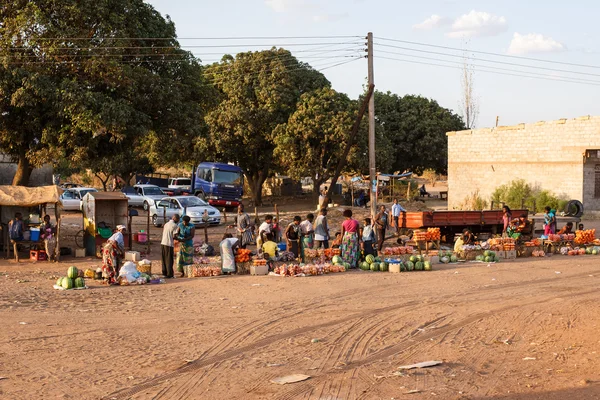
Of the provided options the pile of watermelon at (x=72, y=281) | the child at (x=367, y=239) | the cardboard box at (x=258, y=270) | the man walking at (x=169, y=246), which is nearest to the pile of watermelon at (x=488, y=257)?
the child at (x=367, y=239)

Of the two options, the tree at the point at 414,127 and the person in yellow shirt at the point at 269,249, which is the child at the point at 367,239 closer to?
the person in yellow shirt at the point at 269,249

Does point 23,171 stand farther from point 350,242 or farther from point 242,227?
point 350,242

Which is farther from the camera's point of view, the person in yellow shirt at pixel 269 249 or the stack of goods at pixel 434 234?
the stack of goods at pixel 434 234

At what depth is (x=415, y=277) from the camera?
18453mm

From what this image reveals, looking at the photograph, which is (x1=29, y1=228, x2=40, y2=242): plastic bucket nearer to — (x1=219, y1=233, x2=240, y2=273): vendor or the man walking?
the man walking

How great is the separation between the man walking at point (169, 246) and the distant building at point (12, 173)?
13005mm

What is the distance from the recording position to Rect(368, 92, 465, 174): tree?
57.3 meters

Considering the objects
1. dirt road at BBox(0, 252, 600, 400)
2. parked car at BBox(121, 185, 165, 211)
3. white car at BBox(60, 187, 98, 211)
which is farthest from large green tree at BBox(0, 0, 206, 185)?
parked car at BBox(121, 185, 165, 211)

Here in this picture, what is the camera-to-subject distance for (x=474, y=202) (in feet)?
135

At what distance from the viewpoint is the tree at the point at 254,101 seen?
45.6 meters

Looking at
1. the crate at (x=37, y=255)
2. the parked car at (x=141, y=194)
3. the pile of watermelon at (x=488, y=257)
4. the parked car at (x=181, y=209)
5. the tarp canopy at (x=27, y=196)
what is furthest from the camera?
the parked car at (x=141, y=194)

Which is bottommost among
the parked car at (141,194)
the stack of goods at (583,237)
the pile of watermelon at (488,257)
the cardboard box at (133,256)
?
the pile of watermelon at (488,257)

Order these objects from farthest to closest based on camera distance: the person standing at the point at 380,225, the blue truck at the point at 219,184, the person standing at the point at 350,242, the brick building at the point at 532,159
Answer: the blue truck at the point at 219,184
the brick building at the point at 532,159
the person standing at the point at 380,225
the person standing at the point at 350,242

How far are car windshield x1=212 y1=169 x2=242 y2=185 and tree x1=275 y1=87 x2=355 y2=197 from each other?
2.91 meters
